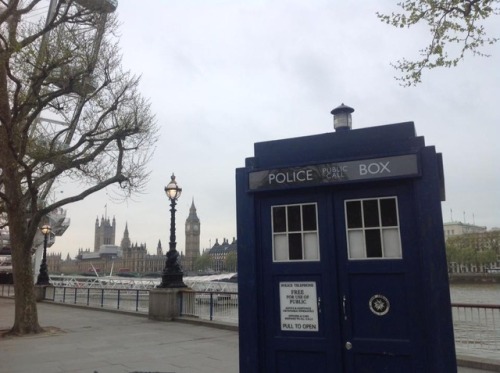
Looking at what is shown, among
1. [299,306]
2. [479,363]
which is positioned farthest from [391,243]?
[479,363]

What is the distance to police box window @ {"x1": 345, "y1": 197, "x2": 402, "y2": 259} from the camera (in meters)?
3.88

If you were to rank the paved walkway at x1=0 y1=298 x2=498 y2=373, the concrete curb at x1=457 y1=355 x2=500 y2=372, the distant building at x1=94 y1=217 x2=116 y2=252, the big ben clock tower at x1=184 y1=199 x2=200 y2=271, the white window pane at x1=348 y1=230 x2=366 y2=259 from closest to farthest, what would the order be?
the white window pane at x1=348 y1=230 x2=366 y2=259
the concrete curb at x1=457 y1=355 x2=500 y2=372
the paved walkway at x1=0 y1=298 x2=498 y2=373
the big ben clock tower at x1=184 y1=199 x2=200 y2=271
the distant building at x1=94 y1=217 x2=116 y2=252

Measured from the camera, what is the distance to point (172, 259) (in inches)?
627

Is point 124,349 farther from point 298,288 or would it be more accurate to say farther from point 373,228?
point 373,228

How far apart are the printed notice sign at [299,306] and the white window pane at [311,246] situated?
0.79ft

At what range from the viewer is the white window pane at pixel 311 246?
13.5 feet

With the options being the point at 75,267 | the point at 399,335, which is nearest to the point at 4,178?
the point at 399,335

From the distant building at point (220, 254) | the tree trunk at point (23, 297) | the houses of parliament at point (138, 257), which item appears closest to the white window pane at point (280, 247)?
the tree trunk at point (23, 297)

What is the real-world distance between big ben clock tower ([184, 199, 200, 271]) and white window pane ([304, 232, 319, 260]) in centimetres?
15491

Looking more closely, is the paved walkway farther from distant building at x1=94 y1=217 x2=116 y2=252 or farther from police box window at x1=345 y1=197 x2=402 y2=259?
distant building at x1=94 y1=217 x2=116 y2=252

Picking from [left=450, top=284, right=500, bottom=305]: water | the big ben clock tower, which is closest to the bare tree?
[left=450, top=284, right=500, bottom=305]: water

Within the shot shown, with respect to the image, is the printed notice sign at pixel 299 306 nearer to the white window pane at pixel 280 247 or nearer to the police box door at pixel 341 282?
the police box door at pixel 341 282

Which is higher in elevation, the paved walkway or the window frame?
the window frame

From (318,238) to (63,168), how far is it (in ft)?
36.9
